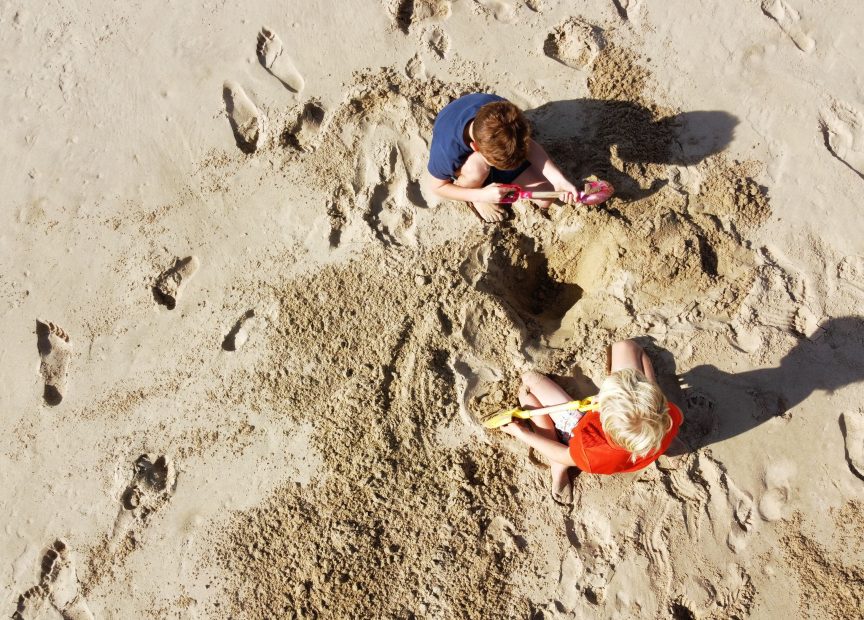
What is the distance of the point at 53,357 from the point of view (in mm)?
3426

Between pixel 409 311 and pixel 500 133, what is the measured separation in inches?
43.8

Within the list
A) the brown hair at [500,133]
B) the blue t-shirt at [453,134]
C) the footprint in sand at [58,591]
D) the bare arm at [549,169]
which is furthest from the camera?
the footprint in sand at [58,591]

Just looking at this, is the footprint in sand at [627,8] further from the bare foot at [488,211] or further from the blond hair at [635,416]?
the blond hair at [635,416]

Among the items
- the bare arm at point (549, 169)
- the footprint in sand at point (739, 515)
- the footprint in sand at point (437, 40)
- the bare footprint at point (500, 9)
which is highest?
the bare footprint at point (500, 9)

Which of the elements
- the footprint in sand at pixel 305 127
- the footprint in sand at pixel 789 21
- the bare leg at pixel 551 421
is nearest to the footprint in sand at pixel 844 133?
the footprint in sand at pixel 789 21

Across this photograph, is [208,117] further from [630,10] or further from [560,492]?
[560,492]

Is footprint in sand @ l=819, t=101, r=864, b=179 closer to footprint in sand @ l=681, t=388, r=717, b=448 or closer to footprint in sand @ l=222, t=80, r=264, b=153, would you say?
footprint in sand @ l=681, t=388, r=717, b=448

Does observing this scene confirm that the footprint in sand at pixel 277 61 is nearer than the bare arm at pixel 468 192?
No

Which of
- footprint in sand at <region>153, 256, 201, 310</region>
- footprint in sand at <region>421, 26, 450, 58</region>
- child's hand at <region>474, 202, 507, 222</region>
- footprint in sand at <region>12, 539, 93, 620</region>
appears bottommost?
footprint in sand at <region>12, 539, 93, 620</region>

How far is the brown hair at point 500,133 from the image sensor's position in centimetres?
261

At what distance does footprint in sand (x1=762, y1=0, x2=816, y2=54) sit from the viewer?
337 cm

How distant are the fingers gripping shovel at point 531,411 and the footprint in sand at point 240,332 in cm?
147

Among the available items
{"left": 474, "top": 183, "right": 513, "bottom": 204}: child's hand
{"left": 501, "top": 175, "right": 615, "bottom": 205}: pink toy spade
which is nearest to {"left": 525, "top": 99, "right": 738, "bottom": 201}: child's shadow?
{"left": 501, "top": 175, "right": 615, "bottom": 205}: pink toy spade

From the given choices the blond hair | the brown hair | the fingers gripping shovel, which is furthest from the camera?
the fingers gripping shovel
